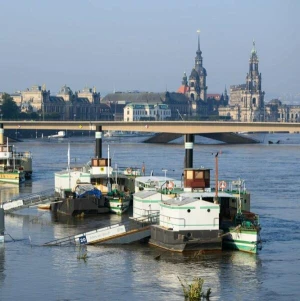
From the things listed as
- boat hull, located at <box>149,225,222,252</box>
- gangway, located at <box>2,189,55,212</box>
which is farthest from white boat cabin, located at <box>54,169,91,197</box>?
boat hull, located at <box>149,225,222,252</box>

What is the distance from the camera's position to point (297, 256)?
34.5 metres

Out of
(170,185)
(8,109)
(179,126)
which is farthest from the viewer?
(8,109)

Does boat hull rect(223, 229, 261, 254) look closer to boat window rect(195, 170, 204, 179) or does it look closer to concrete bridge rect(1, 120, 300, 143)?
boat window rect(195, 170, 204, 179)

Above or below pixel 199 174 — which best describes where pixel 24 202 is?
below

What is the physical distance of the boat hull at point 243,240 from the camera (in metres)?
34.2

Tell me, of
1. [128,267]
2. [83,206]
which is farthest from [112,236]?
[83,206]

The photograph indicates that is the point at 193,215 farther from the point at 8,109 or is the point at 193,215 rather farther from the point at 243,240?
the point at 8,109

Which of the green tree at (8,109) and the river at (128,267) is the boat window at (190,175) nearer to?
the river at (128,267)

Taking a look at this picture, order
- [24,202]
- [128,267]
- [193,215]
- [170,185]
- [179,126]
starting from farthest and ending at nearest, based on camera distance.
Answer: [179,126]
[24,202]
[170,185]
[193,215]
[128,267]

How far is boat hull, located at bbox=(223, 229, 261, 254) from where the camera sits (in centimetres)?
3416

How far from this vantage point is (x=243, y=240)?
112 feet

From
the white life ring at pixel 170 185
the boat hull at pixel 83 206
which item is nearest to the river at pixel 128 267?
the boat hull at pixel 83 206

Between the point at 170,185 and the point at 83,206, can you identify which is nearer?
the point at 170,185

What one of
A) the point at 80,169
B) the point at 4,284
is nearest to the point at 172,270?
the point at 4,284
